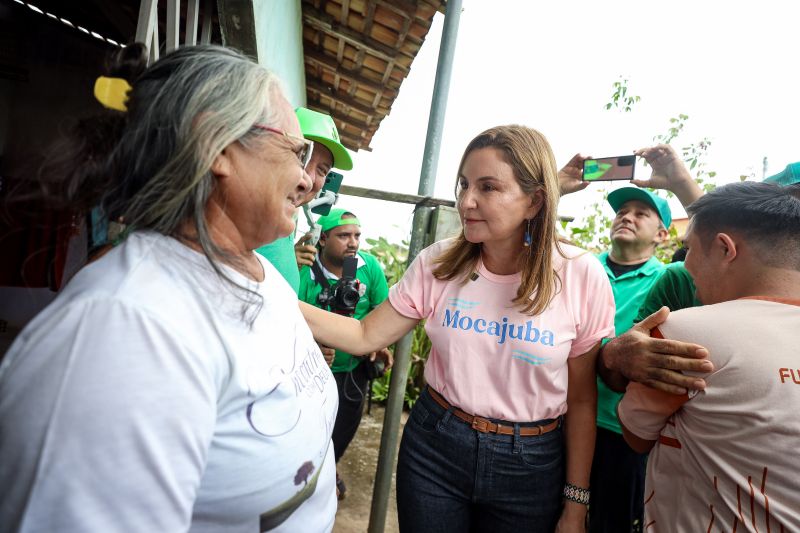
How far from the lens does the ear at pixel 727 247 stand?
1.36 m

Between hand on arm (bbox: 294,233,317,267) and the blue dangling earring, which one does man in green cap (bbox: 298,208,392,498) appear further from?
the blue dangling earring

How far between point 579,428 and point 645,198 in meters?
2.08

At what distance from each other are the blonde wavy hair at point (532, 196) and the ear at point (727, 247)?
20.5 inches

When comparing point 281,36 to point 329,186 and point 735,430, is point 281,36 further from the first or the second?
point 735,430

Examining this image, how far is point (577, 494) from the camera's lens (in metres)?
1.63

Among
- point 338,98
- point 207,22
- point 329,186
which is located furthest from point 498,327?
point 338,98

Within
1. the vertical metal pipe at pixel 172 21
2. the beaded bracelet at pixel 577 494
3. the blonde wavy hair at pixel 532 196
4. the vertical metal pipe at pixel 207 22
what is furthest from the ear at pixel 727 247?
the vertical metal pipe at pixel 207 22

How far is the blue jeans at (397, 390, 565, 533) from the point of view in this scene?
1.57m

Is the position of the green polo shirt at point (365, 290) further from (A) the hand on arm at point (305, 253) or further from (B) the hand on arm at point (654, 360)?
(B) the hand on arm at point (654, 360)

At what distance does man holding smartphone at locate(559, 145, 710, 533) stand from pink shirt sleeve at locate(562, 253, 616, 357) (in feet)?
0.24

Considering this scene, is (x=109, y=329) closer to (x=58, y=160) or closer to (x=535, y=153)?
(x=58, y=160)

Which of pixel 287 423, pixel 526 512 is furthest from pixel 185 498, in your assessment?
pixel 526 512

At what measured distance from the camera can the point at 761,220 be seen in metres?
1.33

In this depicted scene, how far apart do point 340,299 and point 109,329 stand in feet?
7.58
